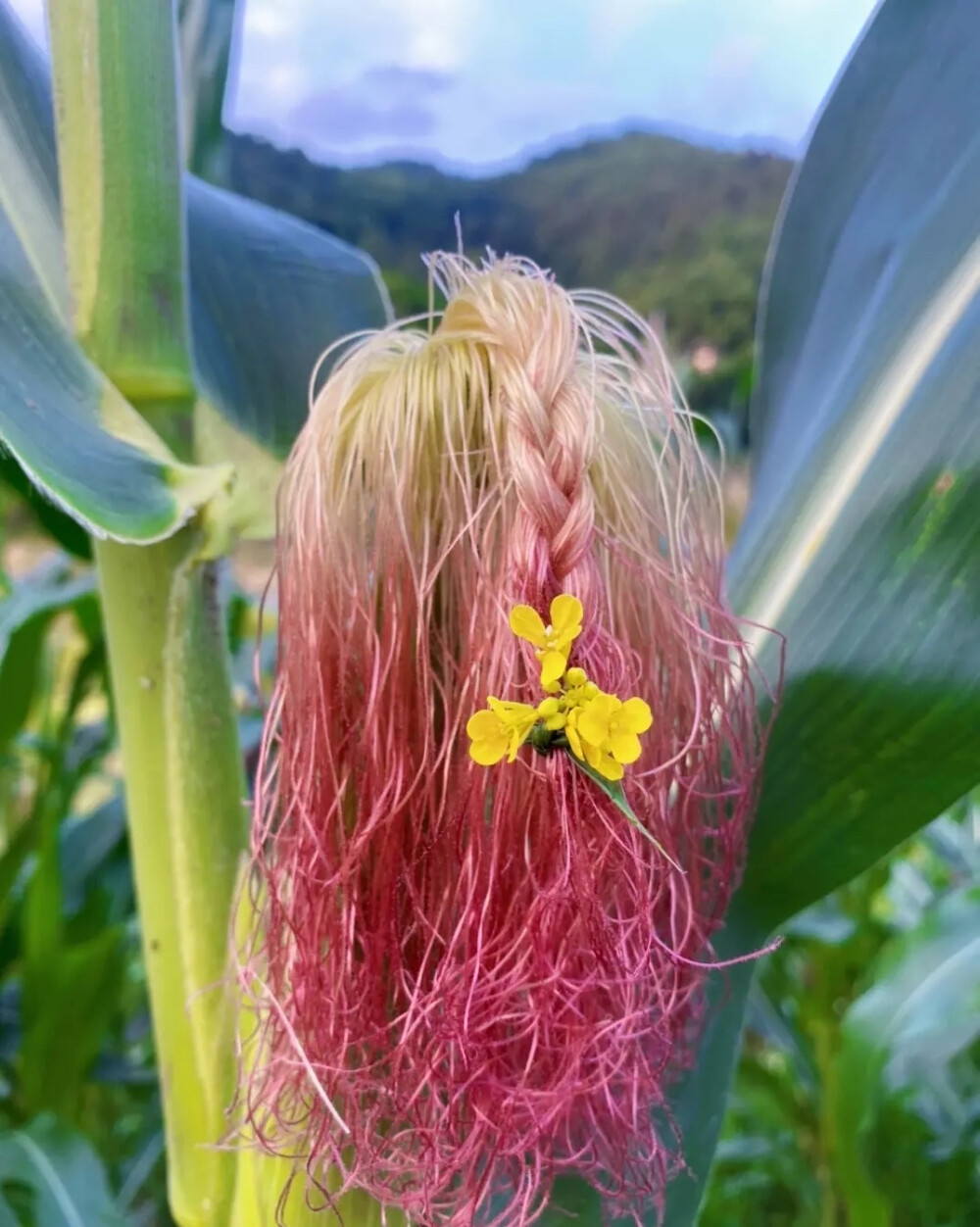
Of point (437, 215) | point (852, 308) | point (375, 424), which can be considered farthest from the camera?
point (437, 215)

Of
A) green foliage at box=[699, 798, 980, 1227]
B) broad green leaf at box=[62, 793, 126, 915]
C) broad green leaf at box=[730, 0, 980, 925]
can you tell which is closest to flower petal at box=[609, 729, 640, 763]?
broad green leaf at box=[730, 0, 980, 925]

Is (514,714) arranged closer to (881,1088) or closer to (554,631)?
(554,631)

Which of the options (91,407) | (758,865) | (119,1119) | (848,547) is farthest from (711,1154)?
(119,1119)

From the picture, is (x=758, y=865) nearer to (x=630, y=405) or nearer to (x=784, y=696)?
(x=784, y=696)

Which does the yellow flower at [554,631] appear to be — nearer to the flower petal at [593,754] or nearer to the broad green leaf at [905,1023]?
the flower petal at [593,754]

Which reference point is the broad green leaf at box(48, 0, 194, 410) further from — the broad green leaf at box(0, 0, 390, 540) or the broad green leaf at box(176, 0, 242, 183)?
the broad green leaf at box(176, 0, 242, 183)

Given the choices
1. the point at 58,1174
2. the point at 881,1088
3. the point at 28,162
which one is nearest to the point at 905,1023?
the point at 881,1088
